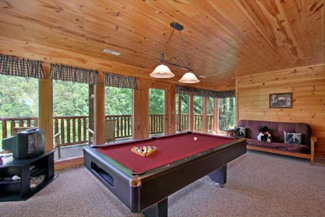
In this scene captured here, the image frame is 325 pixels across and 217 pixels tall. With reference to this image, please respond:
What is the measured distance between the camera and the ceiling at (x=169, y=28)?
1811 mm

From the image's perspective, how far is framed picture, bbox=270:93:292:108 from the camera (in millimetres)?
4505

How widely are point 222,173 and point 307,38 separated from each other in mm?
2616

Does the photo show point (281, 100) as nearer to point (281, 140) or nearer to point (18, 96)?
point (281, 140)

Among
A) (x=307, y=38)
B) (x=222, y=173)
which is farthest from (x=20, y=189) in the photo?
(x=307, y=38)

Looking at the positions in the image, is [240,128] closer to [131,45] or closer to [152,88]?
[152,88]

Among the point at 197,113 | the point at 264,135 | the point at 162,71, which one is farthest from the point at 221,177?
the point at 197,113

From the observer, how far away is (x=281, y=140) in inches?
170

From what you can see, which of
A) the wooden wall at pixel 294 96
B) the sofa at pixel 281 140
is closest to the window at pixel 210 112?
the wooden wall at pixel 294 96

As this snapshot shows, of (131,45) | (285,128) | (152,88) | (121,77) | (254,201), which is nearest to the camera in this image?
(254,201)

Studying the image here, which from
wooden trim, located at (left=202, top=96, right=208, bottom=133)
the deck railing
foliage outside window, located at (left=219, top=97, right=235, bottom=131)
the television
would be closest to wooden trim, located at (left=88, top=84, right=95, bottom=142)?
the deck railing

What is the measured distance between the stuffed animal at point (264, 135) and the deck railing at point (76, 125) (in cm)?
267

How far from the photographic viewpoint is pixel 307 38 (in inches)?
102

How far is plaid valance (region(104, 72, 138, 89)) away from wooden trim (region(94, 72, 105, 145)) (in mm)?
116

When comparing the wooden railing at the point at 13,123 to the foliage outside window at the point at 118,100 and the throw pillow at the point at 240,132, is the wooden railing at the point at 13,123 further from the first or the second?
the throw pillow at the point at 240,132
